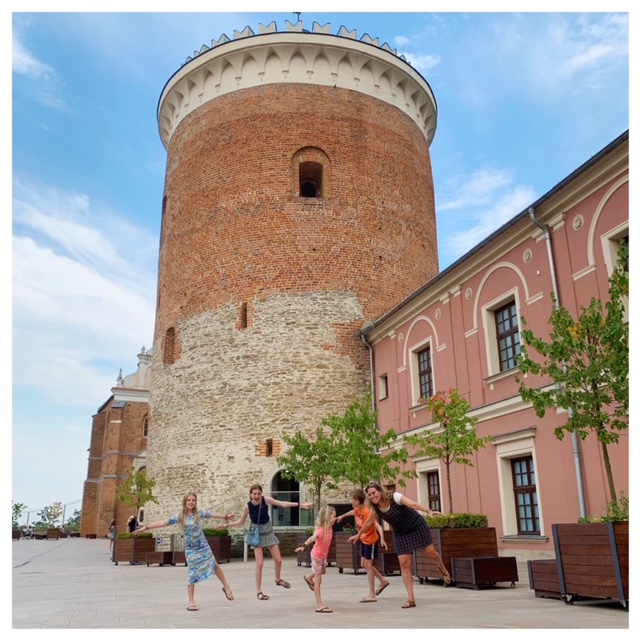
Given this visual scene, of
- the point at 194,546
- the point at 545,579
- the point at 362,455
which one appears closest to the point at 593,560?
the point at 545,579

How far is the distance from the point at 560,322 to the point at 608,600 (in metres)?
3.36

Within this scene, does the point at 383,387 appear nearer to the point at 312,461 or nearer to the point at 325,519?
the point at 312,461

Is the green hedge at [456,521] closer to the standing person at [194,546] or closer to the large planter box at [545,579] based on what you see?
the large planter box at [545,579]

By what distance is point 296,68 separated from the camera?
80.0 ft

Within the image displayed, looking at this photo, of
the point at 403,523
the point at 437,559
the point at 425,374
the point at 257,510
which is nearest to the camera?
the point at 403,523

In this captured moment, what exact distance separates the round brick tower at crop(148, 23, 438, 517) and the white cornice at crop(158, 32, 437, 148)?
0.05 meters

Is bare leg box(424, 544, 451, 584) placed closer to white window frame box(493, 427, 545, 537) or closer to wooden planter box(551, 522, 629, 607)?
wooden planter box(551, 522, 629, 607)

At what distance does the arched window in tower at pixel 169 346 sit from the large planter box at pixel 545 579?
17.0 metres

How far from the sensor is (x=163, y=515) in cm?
2194

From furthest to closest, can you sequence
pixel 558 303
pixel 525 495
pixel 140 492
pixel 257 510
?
pixel 140 492 → pixel 525 495 → pixel 558 303 → pixel 257 510

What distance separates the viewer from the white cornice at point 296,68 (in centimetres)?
2423

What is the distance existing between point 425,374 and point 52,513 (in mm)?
82278

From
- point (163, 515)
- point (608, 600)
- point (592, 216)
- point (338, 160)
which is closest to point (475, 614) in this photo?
point (608, 600)
